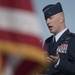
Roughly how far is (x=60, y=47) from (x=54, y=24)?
0.86 ft

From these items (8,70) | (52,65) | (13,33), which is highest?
(13,33)

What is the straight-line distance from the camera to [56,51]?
3.32m

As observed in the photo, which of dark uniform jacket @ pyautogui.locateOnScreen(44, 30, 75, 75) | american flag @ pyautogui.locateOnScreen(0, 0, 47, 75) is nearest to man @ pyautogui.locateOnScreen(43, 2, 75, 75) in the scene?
dark uniform jacket @ pyautogui.locateOnScreen(44, 30, 75, 75)

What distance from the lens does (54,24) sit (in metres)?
3.29

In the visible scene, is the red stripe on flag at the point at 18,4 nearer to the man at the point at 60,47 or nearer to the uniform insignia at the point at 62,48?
the man at the point at 60,47

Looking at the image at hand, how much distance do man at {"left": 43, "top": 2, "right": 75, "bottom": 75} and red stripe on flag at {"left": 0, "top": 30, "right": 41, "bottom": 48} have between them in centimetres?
221

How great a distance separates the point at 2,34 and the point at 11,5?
9 cm

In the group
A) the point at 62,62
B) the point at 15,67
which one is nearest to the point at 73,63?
the point at 62,62

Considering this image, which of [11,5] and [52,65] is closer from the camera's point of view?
[11,5]

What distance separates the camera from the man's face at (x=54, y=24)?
128 inches

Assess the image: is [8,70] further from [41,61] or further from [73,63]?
[73,63]

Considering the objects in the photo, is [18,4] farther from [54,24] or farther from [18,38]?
[54,24]

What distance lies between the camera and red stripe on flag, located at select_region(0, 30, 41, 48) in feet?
2.90

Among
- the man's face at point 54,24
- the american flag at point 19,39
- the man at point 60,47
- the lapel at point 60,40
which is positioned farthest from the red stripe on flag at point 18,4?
the lapel at point 60,40
